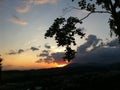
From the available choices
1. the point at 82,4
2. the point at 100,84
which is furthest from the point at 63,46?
the point at 100,84

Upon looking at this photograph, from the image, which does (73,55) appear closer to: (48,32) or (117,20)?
(48,32)

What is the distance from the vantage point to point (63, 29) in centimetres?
2562

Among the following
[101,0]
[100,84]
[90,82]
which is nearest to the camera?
[101,0]

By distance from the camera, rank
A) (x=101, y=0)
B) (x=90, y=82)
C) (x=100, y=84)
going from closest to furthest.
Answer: (x=101, y=0) → (x=100, y=84) → (x=90, y=82)

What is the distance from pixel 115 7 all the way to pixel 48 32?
20.9 ft

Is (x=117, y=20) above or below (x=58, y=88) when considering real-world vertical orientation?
above

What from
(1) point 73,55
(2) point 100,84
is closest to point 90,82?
(2) point 100,84

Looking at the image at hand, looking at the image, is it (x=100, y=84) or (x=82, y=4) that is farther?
(x=100, y=84)

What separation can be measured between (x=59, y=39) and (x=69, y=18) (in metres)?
2.20

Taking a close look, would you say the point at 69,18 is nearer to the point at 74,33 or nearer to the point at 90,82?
the point at 74,33

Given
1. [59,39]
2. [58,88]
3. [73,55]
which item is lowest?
[58,88]

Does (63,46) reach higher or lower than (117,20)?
lower

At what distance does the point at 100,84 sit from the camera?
2197 inches

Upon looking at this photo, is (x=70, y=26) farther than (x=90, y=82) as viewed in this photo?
No
